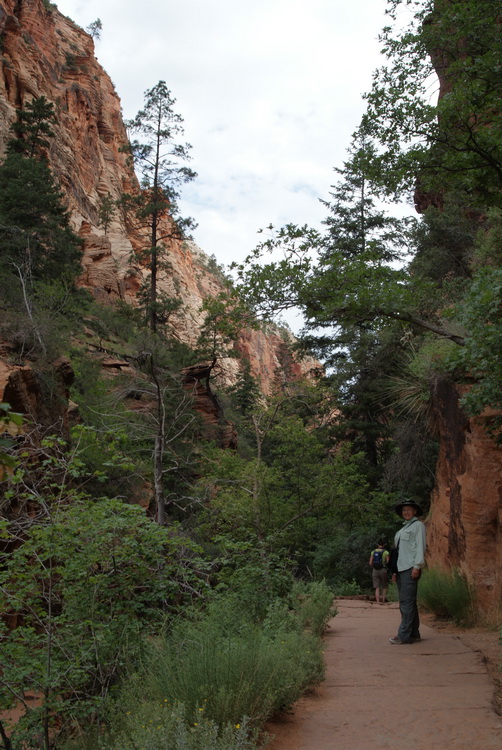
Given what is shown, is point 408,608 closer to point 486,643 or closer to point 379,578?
point 486,643

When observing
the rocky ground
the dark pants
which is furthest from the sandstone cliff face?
the dark pants

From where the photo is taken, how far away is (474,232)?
20812mm

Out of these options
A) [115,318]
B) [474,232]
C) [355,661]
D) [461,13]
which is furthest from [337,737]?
[115,318]

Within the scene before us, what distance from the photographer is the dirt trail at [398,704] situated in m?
3.98

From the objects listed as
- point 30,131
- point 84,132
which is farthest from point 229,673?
point 84,132

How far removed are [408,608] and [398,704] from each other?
2.69 metres

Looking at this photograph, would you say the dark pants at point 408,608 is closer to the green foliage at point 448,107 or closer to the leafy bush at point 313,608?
the leafy bush at point 313,608

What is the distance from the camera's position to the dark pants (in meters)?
7.26

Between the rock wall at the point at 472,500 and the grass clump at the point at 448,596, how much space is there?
179 millimetres

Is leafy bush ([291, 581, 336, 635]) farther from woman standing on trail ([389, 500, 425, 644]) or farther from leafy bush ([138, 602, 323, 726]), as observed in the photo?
leafy bush ([138, 602, 323, 726])

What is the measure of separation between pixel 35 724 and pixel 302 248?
7.02 meters

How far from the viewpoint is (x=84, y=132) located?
51719 mm

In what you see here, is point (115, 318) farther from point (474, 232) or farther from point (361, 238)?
point (474, 232)

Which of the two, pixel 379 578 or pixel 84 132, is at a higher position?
pixel 84 132
